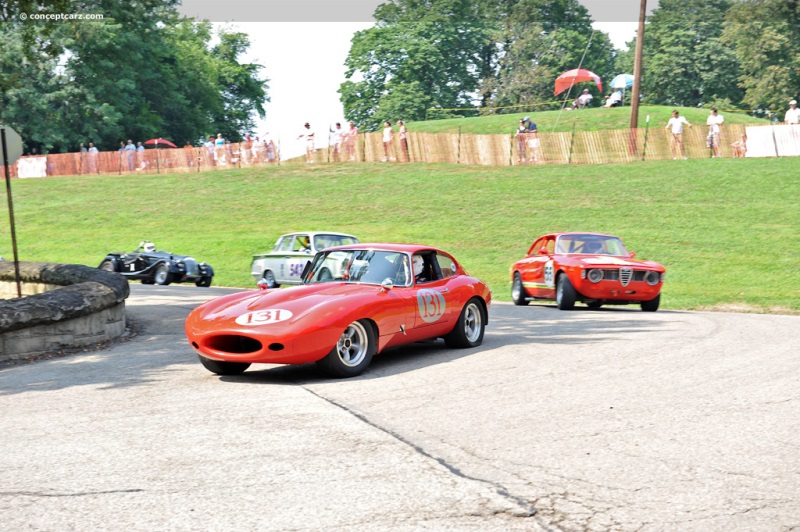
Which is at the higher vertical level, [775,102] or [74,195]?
[775,102]

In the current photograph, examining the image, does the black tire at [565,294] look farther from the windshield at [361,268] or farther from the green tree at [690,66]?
the green tree at [690,66]

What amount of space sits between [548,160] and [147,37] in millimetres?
40696

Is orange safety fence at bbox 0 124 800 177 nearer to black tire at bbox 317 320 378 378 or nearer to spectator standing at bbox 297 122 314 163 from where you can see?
spectator standing at bbox 297 122 314 163

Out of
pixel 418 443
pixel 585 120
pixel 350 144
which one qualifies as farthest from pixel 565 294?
pixel 585 120

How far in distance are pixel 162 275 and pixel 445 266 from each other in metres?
15.6

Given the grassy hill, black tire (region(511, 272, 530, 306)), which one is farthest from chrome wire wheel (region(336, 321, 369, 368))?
the grassy hill

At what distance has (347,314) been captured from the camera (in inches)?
336

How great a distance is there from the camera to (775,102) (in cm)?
7612

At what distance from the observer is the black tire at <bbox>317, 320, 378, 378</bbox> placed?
332 inches

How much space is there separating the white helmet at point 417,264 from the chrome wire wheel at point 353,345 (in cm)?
141

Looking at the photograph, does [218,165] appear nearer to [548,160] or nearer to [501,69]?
[548,160]

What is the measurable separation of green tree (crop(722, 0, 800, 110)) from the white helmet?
72.6 m

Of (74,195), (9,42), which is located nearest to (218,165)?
(74,195)

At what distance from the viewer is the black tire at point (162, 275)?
2461 cm
